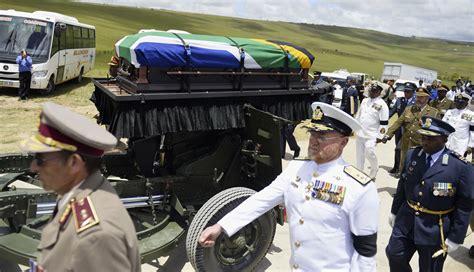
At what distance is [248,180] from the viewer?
4984 millimetres

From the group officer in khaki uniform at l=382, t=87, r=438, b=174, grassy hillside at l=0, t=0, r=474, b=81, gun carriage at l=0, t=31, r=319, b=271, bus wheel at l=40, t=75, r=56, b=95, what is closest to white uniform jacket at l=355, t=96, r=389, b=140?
officer in khaki uniform at l=382, t=87, r=438, b=174

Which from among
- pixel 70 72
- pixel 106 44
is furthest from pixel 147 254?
pixel 106 44

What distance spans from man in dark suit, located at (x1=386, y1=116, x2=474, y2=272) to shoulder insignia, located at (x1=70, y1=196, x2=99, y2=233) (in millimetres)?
2929

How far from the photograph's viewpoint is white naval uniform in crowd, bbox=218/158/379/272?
97.2 inches

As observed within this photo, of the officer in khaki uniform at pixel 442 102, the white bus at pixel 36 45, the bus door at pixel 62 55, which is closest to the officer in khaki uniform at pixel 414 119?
the officer in khaki uniform at pixel 442 102

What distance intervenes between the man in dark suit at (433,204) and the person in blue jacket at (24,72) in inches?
526

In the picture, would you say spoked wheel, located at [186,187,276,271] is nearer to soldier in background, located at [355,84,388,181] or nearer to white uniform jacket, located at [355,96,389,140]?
soldier in background, located at [355,84,388,181]

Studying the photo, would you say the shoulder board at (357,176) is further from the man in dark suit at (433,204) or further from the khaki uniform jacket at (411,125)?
the khaki uniform jacket at (411,125)

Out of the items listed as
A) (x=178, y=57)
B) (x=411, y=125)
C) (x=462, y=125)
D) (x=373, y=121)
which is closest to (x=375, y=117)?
(x=373, y=121)

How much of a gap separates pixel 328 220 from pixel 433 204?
1.52 meters

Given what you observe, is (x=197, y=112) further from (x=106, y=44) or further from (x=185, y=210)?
(x=106, y=44)

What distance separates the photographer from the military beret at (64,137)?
64.4 inches

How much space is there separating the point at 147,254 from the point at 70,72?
51.8 ft

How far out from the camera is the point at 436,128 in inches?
142
